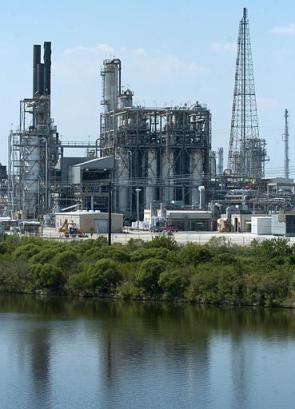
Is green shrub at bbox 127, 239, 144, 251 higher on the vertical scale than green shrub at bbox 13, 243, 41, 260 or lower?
higher

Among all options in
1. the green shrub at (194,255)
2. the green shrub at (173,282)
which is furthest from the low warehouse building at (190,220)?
the green shrub at (173,282)

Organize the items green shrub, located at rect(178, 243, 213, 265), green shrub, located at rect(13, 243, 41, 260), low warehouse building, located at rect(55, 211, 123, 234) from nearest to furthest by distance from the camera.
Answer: green shrub, located at rect(178, 243, 213, 265)
green shrub, located at rect(13, 243, 41, 260)
low warehouse building, located at rect(55, 211, 123, 234)

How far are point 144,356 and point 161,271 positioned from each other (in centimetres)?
560

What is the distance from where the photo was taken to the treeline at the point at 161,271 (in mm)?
19656

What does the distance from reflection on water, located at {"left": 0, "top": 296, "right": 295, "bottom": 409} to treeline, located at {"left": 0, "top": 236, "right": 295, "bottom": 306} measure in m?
0.60

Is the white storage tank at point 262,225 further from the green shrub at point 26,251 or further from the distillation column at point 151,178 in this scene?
the green shrub at point 26,251

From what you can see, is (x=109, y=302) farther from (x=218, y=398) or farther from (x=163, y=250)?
(x=218, y=398)

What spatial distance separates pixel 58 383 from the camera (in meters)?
13.4

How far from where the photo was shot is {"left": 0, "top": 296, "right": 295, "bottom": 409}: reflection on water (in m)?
12.7

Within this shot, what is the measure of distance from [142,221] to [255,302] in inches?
685

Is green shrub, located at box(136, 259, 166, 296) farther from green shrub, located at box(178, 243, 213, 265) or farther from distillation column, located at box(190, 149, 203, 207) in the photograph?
distillation column, located at box(190, 149, 203, 207)

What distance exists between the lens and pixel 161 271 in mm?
20375

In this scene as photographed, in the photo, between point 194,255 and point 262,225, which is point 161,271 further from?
point 262,225

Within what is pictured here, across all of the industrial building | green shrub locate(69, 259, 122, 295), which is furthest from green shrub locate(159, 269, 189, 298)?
the industrial building
